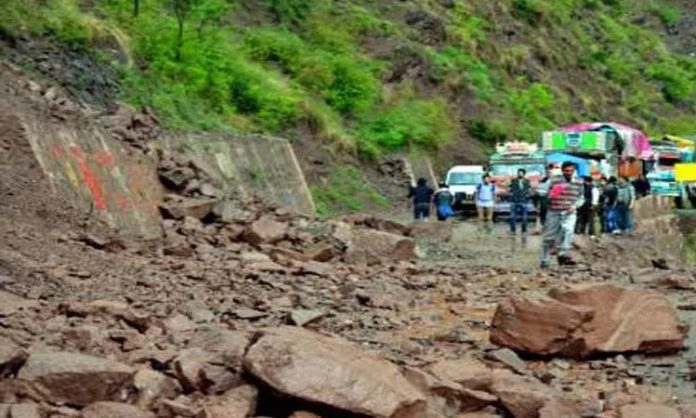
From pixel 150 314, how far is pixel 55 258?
2655 mm

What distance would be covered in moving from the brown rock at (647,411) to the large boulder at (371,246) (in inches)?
339

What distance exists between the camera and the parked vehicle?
100 feet

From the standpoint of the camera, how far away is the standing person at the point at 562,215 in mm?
15461

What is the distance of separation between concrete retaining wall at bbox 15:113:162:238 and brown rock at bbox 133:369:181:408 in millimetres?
7058

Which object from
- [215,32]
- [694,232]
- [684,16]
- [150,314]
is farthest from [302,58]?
[684,16]

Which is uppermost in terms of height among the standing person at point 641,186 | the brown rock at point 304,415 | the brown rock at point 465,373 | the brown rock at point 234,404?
the brown rock at point 234,404

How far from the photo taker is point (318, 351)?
670cm

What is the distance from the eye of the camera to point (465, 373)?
24.3 ft

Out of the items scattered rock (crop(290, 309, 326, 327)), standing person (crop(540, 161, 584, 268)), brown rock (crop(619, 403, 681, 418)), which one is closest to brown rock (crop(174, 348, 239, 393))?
scattered rock (crop(290, 309, 326, 327))

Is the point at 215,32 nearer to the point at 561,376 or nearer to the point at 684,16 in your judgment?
the point at 561,376

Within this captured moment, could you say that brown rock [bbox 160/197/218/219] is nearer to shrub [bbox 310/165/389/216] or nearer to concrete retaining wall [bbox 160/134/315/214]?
concrete retaining wall [bbox 160/134/315/214]

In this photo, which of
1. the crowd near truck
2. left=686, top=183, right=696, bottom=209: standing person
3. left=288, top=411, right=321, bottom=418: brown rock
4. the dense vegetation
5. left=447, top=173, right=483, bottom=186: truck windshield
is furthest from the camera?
left=686, top=183, right=696, bottom=209: standing person

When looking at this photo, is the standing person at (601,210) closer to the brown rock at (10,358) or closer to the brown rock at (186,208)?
the brown rock at (186,208)

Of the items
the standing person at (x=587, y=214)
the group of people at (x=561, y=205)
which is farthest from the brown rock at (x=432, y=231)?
the standing person at (x=587, y=214)
